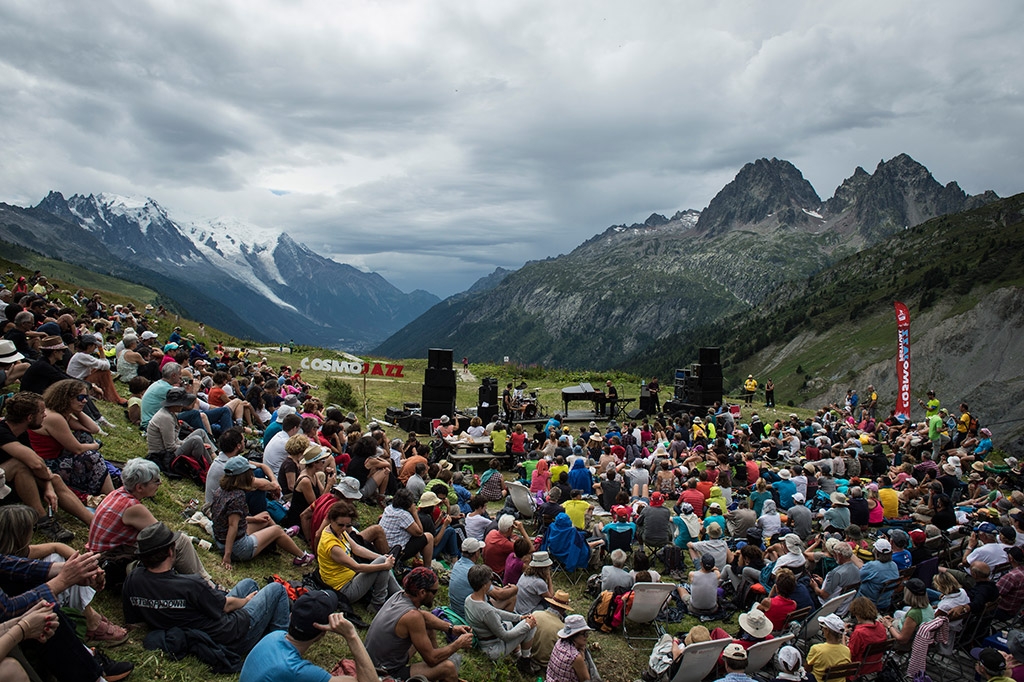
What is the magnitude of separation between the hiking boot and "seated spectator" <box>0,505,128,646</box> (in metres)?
0.92

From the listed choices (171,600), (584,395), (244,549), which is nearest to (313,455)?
(244,549)

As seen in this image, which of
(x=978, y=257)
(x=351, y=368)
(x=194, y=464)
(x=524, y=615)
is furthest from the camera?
(x=978, y=257)

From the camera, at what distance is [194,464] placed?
9000 mm

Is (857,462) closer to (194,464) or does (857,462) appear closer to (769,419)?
(769,419)

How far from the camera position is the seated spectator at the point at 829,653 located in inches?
255

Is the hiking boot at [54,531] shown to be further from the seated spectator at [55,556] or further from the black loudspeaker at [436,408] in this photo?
the black loudspeaker at [436,408]

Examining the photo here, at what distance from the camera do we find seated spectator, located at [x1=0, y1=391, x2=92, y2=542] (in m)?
5.56

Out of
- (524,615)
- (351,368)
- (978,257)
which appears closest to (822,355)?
(978,257)

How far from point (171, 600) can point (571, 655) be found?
393 centimetres

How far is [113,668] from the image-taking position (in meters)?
4.52

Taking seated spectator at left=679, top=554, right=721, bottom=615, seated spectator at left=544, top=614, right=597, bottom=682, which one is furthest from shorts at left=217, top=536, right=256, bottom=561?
seated spectator at left=679, top=554, right=721, bottom=615

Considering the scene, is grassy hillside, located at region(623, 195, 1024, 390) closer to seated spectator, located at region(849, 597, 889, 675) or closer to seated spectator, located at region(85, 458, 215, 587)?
seated spectator, located at region(849, 597, 889, 675)

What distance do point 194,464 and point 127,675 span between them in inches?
189

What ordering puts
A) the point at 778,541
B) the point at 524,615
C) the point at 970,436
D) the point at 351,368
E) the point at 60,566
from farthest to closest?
1. the point at 351,368
2. the point at 970,436
3. the point at 778,541
4. the point at 524,615
5. the point at 60,566
